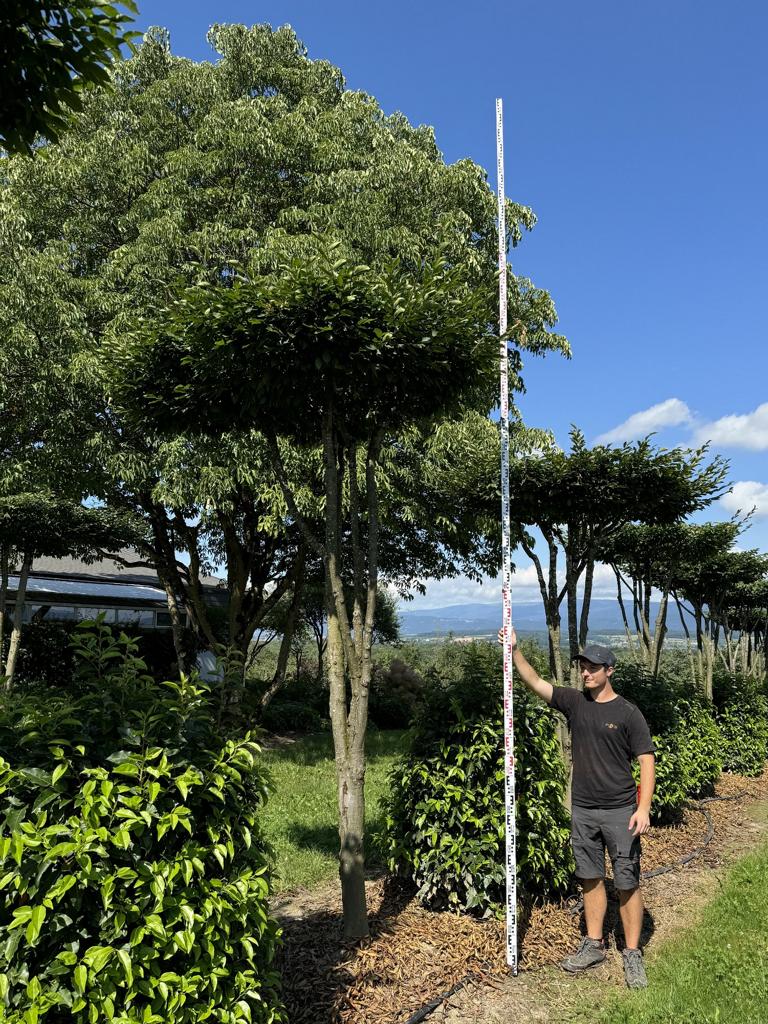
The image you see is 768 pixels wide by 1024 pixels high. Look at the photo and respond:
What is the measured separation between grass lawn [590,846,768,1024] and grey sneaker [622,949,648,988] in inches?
2.2

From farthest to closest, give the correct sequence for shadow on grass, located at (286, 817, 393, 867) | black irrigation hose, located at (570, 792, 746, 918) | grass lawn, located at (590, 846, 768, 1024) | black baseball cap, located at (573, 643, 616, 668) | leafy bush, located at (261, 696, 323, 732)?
leafy bush, located at (261, 696, 323, 732) < shadow on grass, located at (286, 817, 393, 867) < black irrigation hose, located at (570, 792, 746, 918) < black baseball cap, located at (573, 643, 616, 668) < grass lawn, located at (590, 846, 768, 1024)

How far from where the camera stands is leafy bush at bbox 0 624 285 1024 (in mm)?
2219

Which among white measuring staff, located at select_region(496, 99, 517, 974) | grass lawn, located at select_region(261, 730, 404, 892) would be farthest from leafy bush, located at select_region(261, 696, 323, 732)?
white measuring staff, located at select_region(496, 99, 517, 974)

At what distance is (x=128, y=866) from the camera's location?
241 centimetres

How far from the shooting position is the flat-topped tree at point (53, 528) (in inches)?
401

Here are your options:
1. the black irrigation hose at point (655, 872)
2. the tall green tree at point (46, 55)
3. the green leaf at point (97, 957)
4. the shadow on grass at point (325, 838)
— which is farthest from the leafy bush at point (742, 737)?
the tall green tree at point (46, 55)

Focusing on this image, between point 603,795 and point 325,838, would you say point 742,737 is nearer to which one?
point 325,838

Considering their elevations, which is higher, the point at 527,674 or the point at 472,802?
the point at 527,674

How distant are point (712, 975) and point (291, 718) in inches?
538

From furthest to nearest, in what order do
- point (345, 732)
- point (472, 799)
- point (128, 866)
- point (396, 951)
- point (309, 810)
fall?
1. point (309, 810)
2. point (472, 799)
3. point (345, 732)
4. point (396, 951)
5. point (128, 866)

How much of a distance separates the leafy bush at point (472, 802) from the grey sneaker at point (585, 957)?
0.51 m

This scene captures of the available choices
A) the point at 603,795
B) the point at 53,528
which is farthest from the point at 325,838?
the point at 53,528

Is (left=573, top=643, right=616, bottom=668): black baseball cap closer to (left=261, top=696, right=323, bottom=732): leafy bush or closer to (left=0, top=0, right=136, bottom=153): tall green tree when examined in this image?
(left=0, top=0, right=136, bottom=153): tall green tree

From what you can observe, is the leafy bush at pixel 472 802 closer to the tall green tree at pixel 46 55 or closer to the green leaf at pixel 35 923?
the green leaf at pixel 35 923
